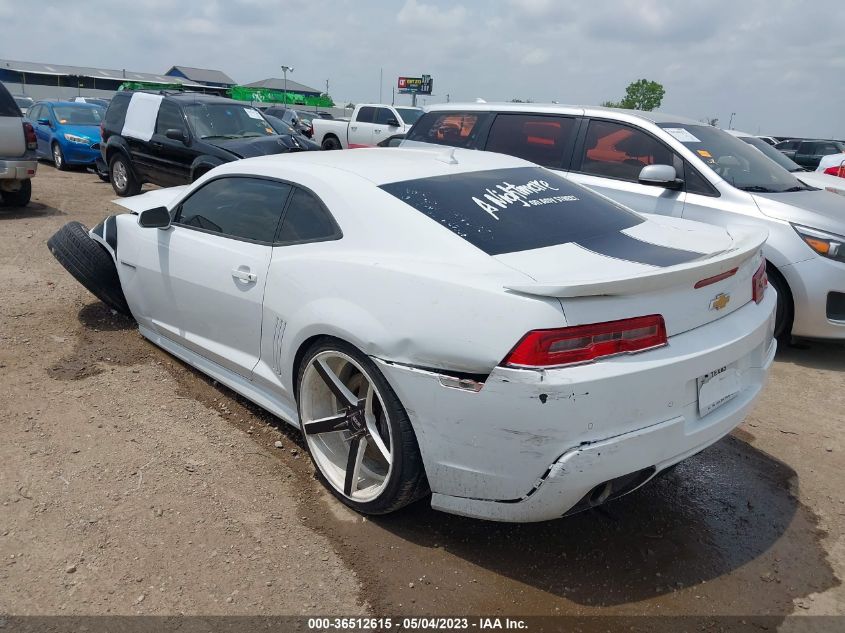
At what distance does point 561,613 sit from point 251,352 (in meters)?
1.93

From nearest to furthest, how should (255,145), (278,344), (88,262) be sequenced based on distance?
1. (278,344)
2. (88,262)
3. (255,145)

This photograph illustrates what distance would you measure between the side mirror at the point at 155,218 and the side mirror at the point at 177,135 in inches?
232

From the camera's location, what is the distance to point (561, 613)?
2408 mm

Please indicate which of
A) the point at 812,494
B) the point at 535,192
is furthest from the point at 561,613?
the point at 535,192

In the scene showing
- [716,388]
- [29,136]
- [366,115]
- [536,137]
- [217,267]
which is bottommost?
[716,388]

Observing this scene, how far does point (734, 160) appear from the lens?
5.70m

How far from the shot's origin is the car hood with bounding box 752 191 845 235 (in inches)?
194

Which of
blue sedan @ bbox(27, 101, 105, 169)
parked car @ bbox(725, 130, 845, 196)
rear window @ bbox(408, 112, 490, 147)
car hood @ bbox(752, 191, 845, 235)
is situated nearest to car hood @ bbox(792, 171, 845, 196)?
parked car @ bbox(725, 130, 845, 196)

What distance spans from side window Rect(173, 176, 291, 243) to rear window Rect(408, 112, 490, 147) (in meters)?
3.61

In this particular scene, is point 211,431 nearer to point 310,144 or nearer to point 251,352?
Result: point 251,352

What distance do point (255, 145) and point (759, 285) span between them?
7505 mm

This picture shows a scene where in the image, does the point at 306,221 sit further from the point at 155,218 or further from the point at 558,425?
the point at 558,425

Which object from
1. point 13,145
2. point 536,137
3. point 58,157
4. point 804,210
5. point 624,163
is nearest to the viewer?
point 804,210

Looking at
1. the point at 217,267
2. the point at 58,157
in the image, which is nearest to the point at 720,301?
the point at 217,267
